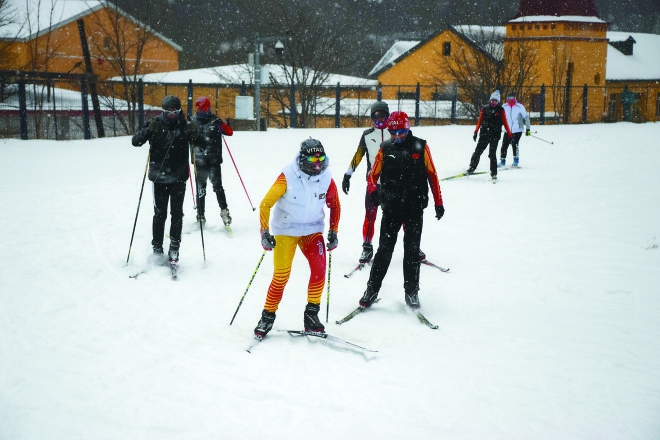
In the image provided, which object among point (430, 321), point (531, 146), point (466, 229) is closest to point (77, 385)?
point (430, 321)

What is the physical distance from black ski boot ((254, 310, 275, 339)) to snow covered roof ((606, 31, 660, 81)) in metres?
49.5

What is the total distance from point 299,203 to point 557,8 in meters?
45.1

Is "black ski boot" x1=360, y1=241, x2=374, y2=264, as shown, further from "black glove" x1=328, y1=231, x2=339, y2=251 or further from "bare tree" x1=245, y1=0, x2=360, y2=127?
"bare tree" x1=245, y1=0, x2=360, y2=127

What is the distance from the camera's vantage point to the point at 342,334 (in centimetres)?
580

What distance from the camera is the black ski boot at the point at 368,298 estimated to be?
20.7ft

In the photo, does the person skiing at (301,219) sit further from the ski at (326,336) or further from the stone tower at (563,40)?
the stone tower at (563,40)

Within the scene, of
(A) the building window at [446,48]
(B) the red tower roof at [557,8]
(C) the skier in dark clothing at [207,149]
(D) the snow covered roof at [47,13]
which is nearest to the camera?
(C) the skier in dark clothing at [207,149]

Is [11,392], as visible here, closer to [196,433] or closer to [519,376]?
[196,433]

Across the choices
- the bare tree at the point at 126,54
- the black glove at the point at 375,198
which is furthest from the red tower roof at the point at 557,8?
the black glove at the point at 375,198

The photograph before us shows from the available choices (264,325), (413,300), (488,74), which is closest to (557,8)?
(488,74)

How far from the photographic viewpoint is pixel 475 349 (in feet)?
17.9

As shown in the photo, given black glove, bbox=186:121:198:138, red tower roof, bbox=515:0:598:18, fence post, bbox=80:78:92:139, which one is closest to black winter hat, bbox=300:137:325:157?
black glove, bbox=186:121:198:138

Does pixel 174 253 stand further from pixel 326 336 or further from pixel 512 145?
pixel 512 145

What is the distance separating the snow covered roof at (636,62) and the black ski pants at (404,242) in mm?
48308
